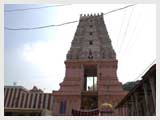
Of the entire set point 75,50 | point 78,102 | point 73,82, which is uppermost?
point 75,50

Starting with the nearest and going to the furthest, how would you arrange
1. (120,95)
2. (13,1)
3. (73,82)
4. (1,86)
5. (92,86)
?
(1,86) → (13,1) → (120,95) → (73,82) → (92,86)

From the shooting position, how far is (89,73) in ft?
41.7

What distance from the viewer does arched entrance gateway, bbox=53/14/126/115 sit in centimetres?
1061

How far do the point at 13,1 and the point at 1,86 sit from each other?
2.09 feet

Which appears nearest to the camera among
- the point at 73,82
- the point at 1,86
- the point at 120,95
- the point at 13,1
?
the point at 1,86

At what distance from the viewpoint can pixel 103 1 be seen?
1995 millimetres

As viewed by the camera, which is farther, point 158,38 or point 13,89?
point 13,89

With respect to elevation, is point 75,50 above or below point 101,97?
above

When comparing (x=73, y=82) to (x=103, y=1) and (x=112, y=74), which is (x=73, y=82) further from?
(x=103, y=1)

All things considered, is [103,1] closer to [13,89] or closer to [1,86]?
[1,86]

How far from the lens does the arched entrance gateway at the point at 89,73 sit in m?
10.6

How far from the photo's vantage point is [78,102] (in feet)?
35.1

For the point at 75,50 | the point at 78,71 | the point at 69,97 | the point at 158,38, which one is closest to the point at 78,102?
the point at 69,97

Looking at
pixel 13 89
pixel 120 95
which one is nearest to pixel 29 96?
pixel 13 89
